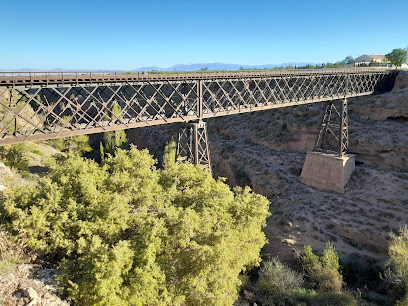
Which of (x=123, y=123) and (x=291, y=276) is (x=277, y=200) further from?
(x=123, y=123)

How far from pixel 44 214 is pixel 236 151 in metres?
35.5

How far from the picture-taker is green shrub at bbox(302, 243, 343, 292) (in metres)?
18.3

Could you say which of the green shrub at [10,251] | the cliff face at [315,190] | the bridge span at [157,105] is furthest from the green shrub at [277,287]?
the green shrub at [10,251]

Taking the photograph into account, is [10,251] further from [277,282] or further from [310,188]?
[310,188]

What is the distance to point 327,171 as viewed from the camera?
31281 mm

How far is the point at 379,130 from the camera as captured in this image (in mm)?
34875

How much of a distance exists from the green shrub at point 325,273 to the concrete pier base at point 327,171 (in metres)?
12.3

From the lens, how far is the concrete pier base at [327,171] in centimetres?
3034

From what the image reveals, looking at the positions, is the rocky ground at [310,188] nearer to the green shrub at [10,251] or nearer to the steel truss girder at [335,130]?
the green shrub at [10,251]

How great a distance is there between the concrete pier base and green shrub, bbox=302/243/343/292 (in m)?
12.3

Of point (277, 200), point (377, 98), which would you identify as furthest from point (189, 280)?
point (377, 98)

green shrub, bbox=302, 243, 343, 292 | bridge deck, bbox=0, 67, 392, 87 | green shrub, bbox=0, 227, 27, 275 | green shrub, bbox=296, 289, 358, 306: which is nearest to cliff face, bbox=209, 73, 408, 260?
green shrub, bbox=302, 243, 343, 292

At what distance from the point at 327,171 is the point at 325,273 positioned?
15.0 m

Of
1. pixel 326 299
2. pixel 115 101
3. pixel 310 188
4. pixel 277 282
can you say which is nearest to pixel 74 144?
pixel 115 101
